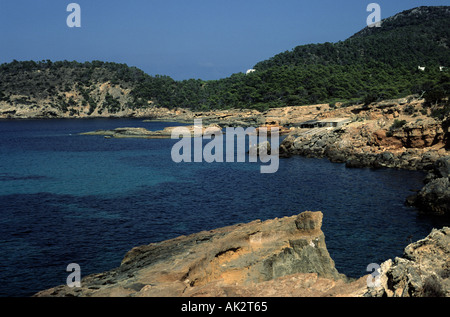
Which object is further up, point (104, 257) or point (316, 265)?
point (316, 265)

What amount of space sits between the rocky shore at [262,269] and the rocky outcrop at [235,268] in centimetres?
3

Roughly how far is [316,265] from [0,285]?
18.5 metres

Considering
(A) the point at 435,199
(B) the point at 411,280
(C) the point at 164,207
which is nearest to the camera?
(B) the point at 411,280

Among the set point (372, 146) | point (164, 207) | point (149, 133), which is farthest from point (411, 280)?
point (149, 133)

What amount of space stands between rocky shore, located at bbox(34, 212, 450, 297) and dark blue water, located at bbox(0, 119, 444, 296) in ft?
23.2

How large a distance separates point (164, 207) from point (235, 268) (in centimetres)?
2400

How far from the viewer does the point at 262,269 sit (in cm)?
1848

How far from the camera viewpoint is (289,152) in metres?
76.6

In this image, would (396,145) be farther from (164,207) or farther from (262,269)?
(262,269)

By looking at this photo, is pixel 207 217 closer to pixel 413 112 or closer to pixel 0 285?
pixel 0 285

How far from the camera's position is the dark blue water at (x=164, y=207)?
92.0ft

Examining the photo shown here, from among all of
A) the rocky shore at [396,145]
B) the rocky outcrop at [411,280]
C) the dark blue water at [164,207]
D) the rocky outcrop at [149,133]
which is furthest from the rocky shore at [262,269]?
the rocky outcrop at [149,133]

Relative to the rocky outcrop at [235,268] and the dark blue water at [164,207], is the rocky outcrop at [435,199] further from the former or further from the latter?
the rocky outcrop at [235,268]
